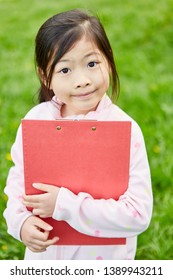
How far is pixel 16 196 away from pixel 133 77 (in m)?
2.81

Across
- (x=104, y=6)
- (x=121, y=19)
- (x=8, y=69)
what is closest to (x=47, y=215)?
(x=8, y=69)

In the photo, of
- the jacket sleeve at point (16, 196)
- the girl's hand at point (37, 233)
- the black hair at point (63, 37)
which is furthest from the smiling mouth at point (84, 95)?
the girl's hand at point (37, 233)

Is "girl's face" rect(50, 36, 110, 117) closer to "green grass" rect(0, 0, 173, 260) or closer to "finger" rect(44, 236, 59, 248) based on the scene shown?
"finger" rect(44, 236, 59, 248)

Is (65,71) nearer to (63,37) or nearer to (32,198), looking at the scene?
(63,37)

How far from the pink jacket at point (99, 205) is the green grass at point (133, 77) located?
0.72 m

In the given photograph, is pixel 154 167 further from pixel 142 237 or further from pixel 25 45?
pixel 25 45

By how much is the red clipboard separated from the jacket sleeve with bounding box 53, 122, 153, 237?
29 mm

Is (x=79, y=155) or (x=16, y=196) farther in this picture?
(x=16, y=196)

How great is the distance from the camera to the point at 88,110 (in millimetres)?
1517

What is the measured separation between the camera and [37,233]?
1458 mm

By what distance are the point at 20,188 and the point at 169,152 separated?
1596mm

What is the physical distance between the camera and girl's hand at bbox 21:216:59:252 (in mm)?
1452

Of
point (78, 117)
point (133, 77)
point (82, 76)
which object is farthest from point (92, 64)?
point (133, 77)

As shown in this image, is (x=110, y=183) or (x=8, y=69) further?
(x=8, y=69)
